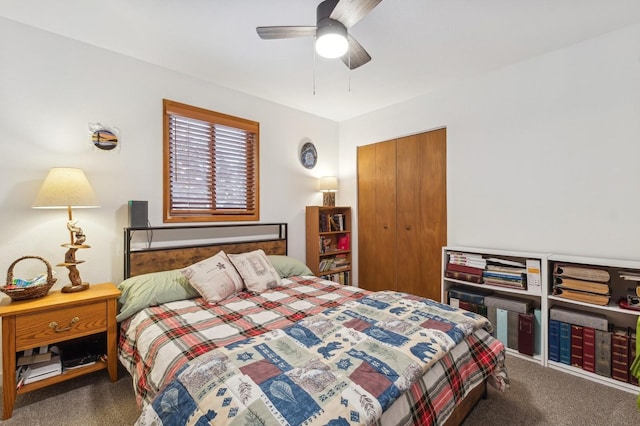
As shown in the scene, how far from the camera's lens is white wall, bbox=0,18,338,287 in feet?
6.90

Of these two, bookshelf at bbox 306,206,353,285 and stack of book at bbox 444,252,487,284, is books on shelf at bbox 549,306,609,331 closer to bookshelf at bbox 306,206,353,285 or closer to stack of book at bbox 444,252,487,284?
stack of book at bbox 444,252,487,284

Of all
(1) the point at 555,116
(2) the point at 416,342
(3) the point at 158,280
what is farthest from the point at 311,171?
(2) the point at 416,342

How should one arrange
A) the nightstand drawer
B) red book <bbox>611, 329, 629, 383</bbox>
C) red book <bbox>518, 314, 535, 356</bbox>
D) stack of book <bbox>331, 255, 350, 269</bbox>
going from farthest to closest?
1. stack of book <bbox>331, 255, 350, 269</bbox>
2. red book <bbox>518, 314, 535, 356</bbox>
3. red book <bbox>611, 329, 629, 383</bbox>
4. the nightstand drawer

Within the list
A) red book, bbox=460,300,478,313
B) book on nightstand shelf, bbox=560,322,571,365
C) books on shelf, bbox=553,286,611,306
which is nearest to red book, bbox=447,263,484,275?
red book, bbox=460,300,478,313

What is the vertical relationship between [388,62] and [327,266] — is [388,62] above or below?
above

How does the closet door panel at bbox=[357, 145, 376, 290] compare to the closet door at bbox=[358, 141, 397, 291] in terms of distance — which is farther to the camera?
the closet door panel at bbox=[357, 145, 376, 290]

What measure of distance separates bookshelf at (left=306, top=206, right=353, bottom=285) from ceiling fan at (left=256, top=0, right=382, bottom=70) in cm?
223

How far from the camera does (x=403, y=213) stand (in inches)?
143

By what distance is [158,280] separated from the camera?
7.57 ft

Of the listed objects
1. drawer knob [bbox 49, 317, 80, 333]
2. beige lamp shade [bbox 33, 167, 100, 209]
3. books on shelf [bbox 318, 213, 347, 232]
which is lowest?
drawer knob [bbox 49, 317, 80, 333]

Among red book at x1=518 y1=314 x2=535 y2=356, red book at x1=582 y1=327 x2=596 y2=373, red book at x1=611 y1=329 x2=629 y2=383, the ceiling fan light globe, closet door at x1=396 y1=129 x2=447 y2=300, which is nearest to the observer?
the ceiling fan light globe

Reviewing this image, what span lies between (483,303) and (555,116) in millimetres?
1792

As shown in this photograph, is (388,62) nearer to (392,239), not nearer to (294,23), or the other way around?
(294,23)

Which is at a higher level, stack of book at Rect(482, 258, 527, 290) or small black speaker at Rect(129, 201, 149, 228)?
small black speaker at Rect(129, 201, 149, 228)
